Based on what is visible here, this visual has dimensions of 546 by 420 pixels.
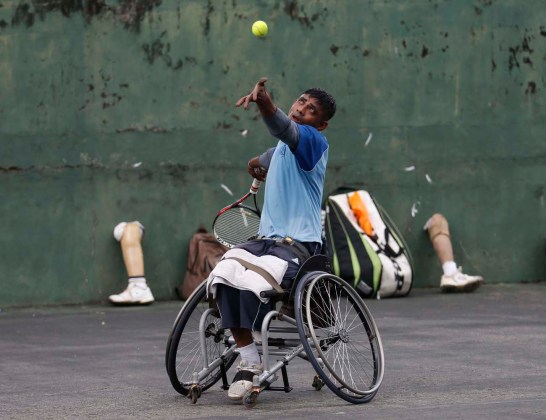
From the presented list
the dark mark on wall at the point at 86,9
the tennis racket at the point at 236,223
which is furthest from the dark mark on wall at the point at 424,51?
the tennis racket at the point at 236,223

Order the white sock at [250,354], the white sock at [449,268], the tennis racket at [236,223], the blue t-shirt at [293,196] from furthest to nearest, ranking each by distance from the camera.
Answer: the white sock at [449,268] → the tennis racket at [236,223] → the blue t-shirt at [293,196] → the white sock at [250,354]

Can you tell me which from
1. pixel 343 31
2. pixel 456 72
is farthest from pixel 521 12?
pixel 343 31

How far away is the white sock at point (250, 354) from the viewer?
7.28m

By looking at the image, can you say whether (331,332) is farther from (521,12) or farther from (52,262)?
(521,12)

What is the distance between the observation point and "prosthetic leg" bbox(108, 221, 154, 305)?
41.8ft

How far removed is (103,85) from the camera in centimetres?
1292

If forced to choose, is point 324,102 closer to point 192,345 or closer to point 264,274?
point 264,274

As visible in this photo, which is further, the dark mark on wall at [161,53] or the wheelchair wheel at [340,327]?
the dark mark on wall at [161,53]

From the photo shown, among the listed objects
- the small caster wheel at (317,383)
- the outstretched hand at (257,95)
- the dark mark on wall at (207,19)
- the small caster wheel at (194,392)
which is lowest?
the small caster wheel at (317,383)

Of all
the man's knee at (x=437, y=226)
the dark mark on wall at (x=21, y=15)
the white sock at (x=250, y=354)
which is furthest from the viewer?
the man's knee at (x=437, y=226)

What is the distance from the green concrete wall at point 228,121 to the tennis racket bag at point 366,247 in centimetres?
34

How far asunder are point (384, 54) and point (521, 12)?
153 cm

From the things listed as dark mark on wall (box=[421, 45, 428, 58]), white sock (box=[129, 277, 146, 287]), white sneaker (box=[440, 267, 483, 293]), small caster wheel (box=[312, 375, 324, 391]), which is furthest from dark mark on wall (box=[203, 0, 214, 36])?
small caster wheel (box=[312, 375, 324, 391])

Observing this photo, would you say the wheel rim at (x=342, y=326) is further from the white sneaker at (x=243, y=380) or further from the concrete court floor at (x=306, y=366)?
the white sneaker at (x=243, y=380)
